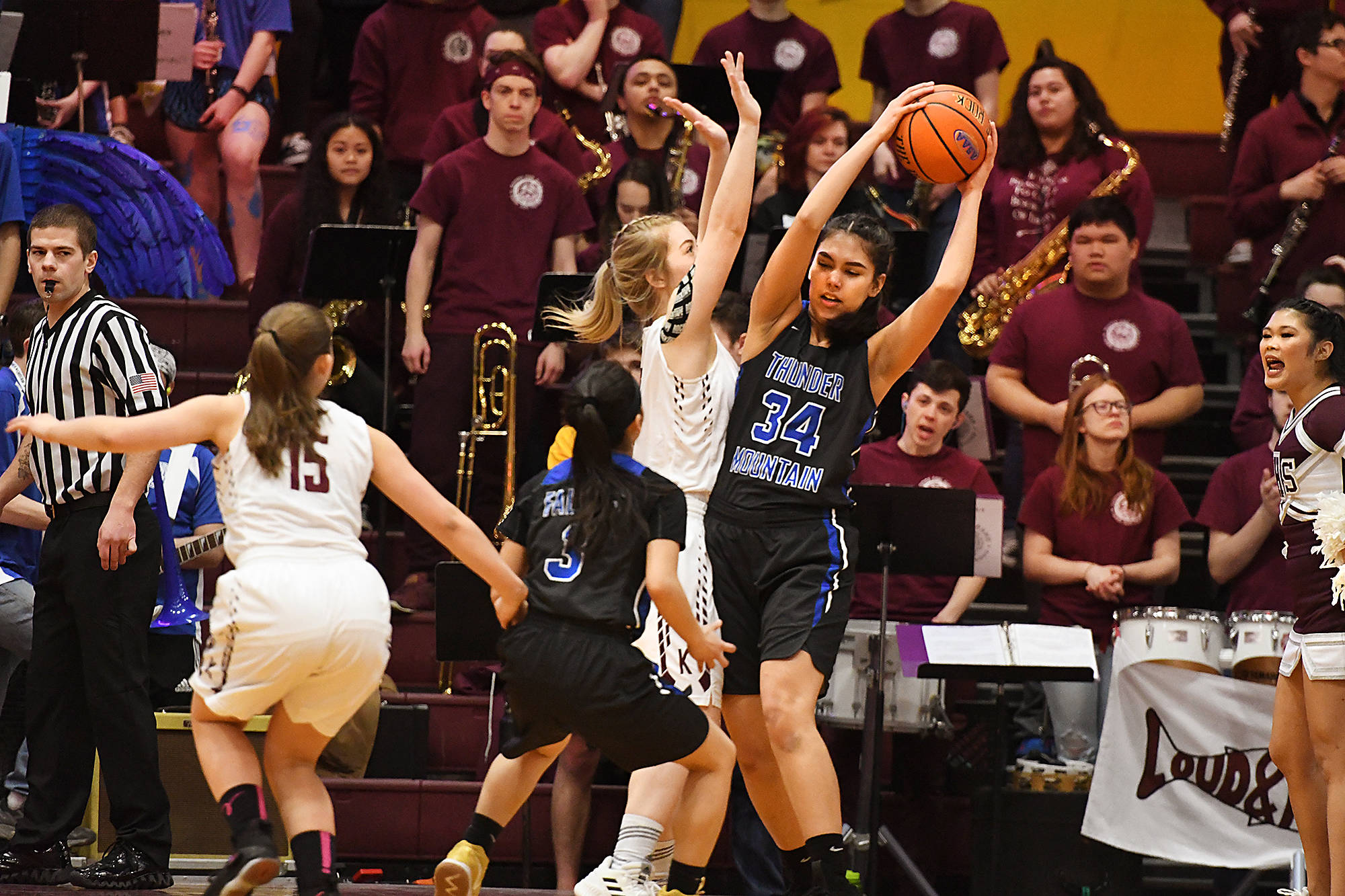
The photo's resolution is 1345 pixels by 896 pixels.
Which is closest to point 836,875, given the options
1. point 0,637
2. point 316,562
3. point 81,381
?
point 316,562

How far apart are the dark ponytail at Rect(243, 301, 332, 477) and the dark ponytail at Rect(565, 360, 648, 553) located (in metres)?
0.72

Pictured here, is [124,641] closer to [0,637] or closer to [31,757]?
[31,757]

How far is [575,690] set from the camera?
4.55m

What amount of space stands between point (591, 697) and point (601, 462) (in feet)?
2.11

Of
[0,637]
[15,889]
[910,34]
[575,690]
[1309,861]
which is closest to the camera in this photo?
[575,690]

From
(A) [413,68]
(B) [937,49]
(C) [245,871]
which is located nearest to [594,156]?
(A) [413,68]

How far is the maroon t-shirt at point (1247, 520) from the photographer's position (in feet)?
24.3

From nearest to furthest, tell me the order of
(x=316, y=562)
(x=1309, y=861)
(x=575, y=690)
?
1. (x=316, y=562)
2. (x=575, y=690)
3. (x=1309, y=861)

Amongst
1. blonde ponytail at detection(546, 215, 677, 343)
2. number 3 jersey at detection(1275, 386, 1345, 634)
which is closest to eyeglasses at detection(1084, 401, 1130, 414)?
number 3 jersey at detection(1275, 386, 1345, 634)

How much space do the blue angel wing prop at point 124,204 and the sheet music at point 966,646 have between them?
3.57 meters

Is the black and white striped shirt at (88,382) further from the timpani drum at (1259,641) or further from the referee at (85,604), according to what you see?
the timpani drum at (1259,641)

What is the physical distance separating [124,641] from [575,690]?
→ 5.93ft

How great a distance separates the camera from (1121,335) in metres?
8.13

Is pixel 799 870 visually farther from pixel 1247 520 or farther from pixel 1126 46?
pixel 1126 46
